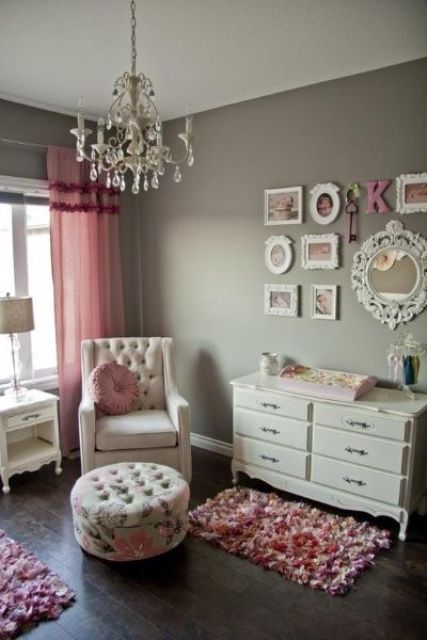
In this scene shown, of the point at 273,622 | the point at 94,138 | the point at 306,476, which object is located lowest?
the point at 273,622

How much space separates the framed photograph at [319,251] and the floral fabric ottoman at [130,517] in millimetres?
1676

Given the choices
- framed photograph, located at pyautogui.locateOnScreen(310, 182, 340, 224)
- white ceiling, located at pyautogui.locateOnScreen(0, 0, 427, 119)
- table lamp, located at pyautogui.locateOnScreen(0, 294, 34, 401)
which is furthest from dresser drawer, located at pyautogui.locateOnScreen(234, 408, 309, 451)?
white ceiling, located at pyautogui.locateOnScreen(0, 0, 427, 119)

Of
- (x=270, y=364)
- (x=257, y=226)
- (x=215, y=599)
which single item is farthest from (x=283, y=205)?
(x=215, y=599)

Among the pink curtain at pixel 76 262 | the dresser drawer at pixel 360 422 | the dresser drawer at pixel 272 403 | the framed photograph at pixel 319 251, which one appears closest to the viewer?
the dresser drawer at pixel 360 422

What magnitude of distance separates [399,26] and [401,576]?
2689 millimetres

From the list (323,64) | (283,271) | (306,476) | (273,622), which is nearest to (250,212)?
(283,271)

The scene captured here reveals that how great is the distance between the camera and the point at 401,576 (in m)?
2.49

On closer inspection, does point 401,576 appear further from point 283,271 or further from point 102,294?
point 102,294

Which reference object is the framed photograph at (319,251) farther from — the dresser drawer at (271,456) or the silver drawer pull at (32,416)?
the silver drawer pull at (32,416)

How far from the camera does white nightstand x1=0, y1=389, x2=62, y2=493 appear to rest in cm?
336

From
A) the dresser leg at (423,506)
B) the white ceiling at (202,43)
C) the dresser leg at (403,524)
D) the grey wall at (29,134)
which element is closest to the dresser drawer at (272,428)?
the dresser leg at (403,524)

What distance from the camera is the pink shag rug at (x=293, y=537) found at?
247 cm

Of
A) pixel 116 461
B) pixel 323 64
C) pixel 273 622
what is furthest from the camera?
pixel 116 461

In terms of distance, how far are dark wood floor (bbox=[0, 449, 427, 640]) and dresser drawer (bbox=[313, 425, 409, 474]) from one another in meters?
0.42
